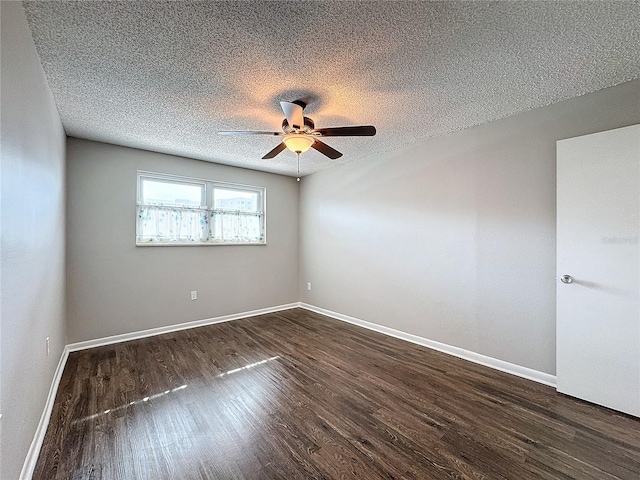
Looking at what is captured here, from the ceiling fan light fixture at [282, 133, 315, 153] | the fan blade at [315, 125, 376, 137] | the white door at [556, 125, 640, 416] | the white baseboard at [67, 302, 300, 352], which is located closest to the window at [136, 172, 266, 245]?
the white baseboard at [67, 302, 300, 352]

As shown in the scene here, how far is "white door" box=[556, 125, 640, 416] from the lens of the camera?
201 cm

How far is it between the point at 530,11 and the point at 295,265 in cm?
443

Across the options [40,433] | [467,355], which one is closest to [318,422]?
[40,433]

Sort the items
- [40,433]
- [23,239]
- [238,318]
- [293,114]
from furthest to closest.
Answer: [238,318], [293,114], [40,433], [23,239]

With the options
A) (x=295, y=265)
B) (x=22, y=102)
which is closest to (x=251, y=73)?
(x=22, y=102)

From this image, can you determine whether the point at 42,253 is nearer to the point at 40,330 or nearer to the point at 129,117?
the point at 40,330

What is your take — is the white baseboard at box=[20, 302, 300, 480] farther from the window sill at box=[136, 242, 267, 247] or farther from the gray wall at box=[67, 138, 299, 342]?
the window sill at box=[136, 242, 267, 247]

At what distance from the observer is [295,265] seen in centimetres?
525

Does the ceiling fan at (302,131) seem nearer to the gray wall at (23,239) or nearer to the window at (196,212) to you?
the gray wall at (23,239)

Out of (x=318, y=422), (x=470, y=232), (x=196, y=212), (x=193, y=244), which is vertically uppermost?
(x=196, y=212)

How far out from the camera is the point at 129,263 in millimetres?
3592

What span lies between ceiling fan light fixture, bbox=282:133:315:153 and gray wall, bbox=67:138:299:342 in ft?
7.47

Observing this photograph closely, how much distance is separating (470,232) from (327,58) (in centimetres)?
224

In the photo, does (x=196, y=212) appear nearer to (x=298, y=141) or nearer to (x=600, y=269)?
(x=298, y=141)
